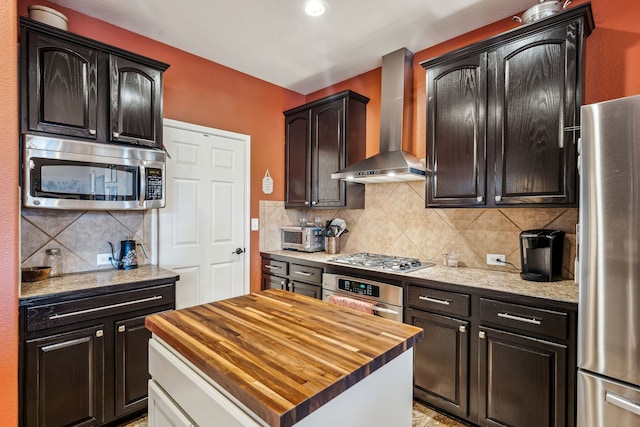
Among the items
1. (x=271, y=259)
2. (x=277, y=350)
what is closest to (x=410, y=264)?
(x=271, y=259)

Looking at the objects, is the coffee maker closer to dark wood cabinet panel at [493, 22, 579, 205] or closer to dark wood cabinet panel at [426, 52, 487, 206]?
dark wood cabinet panel at [493, 22, 579, 205]

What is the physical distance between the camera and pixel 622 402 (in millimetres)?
1449

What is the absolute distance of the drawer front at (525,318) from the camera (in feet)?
5.61

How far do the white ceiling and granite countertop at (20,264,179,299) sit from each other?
1.97 meters

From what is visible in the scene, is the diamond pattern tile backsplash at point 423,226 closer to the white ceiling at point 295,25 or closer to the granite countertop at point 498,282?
the granite countertop at point 498,282

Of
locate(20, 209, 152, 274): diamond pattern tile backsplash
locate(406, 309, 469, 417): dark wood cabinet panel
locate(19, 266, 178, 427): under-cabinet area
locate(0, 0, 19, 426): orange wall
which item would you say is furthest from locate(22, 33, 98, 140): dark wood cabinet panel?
locate(406, 309, 469, 417): dark wood cabinet panel

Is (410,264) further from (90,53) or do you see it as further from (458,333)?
(90,53)

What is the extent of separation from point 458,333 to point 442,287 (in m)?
0.31

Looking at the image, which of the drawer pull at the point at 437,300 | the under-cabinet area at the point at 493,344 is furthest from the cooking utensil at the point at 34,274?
the drawer pull at the point at 437,300

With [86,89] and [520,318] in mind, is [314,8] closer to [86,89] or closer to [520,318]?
[86,89]

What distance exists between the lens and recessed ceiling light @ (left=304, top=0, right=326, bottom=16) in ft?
7.41

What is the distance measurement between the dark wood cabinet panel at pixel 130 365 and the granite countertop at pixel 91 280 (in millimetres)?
273

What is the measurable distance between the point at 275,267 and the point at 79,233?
1738 mm

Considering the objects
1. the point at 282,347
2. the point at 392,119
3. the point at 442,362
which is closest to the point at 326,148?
the point at 392,119
